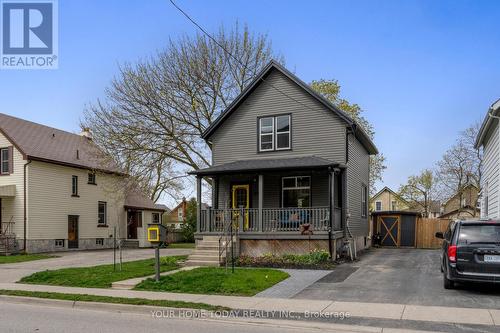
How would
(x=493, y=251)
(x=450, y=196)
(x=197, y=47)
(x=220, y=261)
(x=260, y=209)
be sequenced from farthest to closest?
(x=450, y=196) < (x=197, y=47) < (x=260, y=209) < (x=220, y=261) < (x=493, y=251)

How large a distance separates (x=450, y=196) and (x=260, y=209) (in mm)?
39454

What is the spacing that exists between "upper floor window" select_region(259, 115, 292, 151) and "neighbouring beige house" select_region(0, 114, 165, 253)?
835 centimetres

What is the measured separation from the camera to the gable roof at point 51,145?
87.5ft

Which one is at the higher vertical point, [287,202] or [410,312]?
[287,202]

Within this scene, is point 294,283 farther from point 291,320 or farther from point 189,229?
point 189,229

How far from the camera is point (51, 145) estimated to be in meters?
30.3

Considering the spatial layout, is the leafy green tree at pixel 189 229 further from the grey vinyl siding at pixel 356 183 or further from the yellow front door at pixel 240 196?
the yellow front door at pixel 240 196

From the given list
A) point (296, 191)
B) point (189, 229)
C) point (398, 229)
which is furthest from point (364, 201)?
point (189, 229)

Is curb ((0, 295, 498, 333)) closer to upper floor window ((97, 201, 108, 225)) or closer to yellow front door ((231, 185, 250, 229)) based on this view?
yellow front door ((231, 185, 250, 229))

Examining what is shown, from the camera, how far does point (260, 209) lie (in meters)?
18.9

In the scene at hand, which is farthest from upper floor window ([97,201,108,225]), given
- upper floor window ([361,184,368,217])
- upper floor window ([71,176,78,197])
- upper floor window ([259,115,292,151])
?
upper floor window ([361,184,368,217])

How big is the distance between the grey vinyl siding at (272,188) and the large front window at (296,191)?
20 centimetres

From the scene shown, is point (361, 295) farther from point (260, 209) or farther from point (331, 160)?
point (331, 160)

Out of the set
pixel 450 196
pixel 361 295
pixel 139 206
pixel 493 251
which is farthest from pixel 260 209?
pixel 450 196
